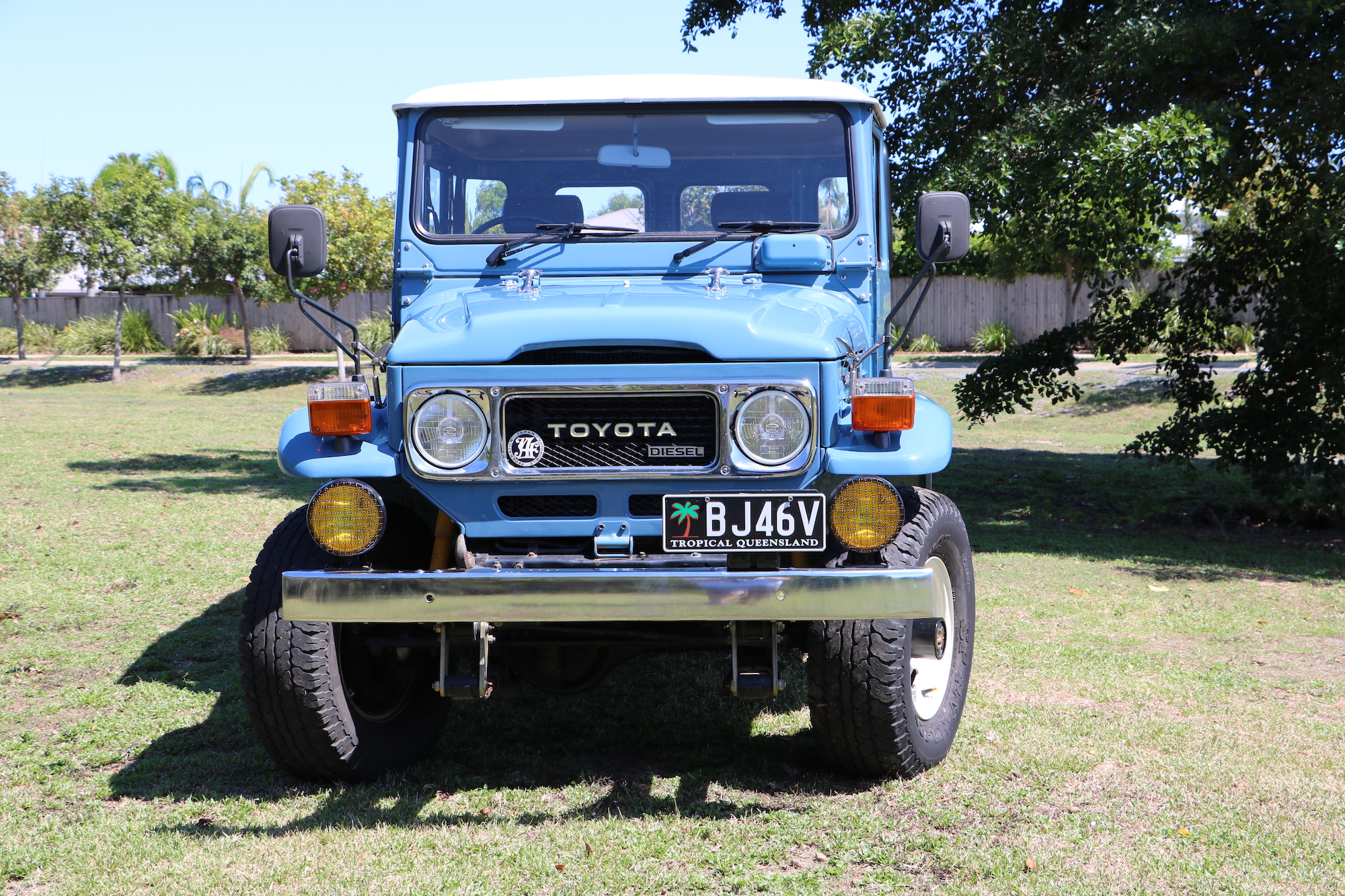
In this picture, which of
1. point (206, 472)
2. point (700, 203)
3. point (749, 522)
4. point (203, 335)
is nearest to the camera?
point (749, 522)

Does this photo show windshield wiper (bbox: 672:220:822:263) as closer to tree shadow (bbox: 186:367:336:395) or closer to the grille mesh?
the grille mesh

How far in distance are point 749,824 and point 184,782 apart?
2.02 metres

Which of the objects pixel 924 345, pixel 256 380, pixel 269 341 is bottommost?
pixel 256 380

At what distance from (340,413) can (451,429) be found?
380 millimetres

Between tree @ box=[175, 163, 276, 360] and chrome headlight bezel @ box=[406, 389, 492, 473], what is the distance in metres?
24.7

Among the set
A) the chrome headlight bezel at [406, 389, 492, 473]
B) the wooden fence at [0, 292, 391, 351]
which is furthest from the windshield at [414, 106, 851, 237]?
the wooden fence at [0, 292, 391, 351]

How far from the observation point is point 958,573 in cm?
446

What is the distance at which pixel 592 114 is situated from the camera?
15.7 ft

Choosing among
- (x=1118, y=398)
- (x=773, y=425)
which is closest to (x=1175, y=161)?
(x=773, y=425)

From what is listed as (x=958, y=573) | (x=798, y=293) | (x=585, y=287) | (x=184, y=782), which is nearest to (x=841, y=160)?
(x=798, y=293)

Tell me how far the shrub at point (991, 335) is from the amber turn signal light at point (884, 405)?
25.1 metres

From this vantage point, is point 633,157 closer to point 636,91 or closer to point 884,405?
point 636,91

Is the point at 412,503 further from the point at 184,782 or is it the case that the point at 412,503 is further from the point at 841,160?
the point at 841,160

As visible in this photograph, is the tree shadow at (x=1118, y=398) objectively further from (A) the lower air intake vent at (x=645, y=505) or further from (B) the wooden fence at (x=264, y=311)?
(B) the wooden fence at (x=264, y=311)
